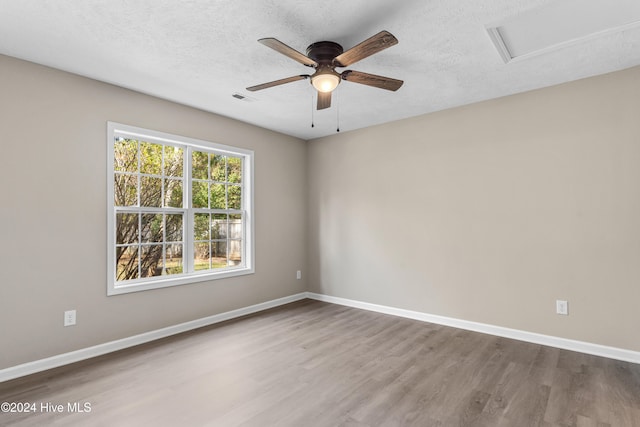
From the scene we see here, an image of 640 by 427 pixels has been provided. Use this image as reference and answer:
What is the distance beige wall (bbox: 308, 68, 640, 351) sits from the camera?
3045 millimetres

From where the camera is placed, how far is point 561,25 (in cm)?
235

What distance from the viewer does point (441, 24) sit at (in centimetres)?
233

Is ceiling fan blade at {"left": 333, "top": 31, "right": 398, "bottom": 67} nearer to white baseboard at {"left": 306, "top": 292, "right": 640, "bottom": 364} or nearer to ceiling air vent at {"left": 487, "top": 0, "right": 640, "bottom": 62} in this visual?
ceiling air vent at {"left": 487, "top": 0, "right": 640, "bottom": 62}

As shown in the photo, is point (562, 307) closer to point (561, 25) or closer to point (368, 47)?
point (561, 25)

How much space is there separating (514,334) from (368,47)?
332 cm

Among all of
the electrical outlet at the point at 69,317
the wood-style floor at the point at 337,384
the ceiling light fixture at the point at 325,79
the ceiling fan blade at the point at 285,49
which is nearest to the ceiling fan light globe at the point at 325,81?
the ceiling light fixture at the point at 325,79

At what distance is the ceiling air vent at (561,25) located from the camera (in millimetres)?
2145

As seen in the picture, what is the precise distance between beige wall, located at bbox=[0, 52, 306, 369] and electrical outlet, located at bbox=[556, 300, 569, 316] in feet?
13.1

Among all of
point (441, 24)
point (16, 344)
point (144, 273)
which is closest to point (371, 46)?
point (441, 24)

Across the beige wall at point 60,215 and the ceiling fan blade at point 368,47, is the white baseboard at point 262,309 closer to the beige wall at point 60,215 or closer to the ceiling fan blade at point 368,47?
the beige wall at point 60,215

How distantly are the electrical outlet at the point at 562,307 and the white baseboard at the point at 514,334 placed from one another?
263 mm

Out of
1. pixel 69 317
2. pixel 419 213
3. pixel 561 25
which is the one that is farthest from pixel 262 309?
pixel 561 25

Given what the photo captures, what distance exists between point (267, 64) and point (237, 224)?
2418mm

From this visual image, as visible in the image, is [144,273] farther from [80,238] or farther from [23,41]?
[23,41]
